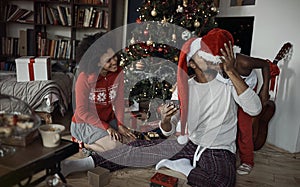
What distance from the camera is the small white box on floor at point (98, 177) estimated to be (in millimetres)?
1739

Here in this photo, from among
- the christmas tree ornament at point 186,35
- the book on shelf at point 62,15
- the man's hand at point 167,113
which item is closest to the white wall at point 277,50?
the christmas tree ornament at point 186,35

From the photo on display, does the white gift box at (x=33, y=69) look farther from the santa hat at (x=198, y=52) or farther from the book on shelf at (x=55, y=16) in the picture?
the santa hat at (x=198, y=52)

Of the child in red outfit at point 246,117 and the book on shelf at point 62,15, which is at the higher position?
the book on shelf at point 62,15

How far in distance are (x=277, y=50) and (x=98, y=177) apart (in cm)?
193

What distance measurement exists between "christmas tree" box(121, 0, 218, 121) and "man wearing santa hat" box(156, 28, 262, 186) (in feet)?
3.27

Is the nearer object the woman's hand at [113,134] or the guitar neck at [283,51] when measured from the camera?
the woman's hand at [113,134]

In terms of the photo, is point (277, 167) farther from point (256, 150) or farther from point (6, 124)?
point (6, 124)

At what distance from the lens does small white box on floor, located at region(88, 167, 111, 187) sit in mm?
1739

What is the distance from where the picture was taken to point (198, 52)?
5.68 feet

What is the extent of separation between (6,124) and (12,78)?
2.10 metres

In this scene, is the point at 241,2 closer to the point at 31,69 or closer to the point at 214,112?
the point at 214,112

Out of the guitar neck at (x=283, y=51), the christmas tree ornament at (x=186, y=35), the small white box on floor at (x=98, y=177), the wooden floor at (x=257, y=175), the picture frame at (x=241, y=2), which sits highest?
the picture frame at (x=241, y=2)

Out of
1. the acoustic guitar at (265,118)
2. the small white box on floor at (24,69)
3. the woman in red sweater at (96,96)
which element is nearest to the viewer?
the woman in red sweater at (96,96)

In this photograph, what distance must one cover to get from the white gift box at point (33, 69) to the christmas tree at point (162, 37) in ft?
2.68
